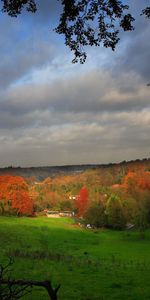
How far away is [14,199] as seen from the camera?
109062 mm

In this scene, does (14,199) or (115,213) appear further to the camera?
(14,199)

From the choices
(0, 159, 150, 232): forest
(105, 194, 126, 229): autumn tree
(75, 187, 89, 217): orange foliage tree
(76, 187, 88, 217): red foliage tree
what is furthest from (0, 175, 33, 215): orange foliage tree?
(105, 194, 126, 229): autumn tree

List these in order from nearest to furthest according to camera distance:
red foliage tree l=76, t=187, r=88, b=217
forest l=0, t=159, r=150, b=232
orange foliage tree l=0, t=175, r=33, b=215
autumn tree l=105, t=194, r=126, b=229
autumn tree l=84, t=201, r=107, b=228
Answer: forest l=0, t=159, r=150, b=232
autumn tree l=105, t=194, r=126, b=229
autumn tree l=84, t=201, r=107, b=228
orange foliage tree l=0, t=175, r=33, b=215
red foliage tree l=76, t=187, r=88, b=217

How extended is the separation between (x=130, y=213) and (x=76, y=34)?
80122 millimetres

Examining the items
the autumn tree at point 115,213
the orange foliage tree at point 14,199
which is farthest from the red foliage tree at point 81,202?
the autumn tree at point 115,213

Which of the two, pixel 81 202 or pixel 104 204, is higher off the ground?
pixel 104 204

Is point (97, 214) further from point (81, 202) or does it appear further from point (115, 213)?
point (81, 202)

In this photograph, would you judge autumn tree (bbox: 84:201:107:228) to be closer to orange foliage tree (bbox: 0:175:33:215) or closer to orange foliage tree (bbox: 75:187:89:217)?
orange foliage tree (bbox: 0:175:33:215)

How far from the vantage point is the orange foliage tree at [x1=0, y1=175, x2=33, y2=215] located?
108 meters

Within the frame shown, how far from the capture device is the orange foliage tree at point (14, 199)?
10756cm

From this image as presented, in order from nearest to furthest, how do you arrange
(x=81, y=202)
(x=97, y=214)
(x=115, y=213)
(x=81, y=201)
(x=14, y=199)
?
(x=115, y=213), (x=97, y=214), (x=14, y=199), (x=81, y=202), (x=81, y=201)

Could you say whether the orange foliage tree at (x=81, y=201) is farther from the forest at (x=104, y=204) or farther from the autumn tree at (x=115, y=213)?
the autumn tree at (x=115, y=213)

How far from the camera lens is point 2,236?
6262 cm

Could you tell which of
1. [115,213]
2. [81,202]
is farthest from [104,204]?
[81,202]
